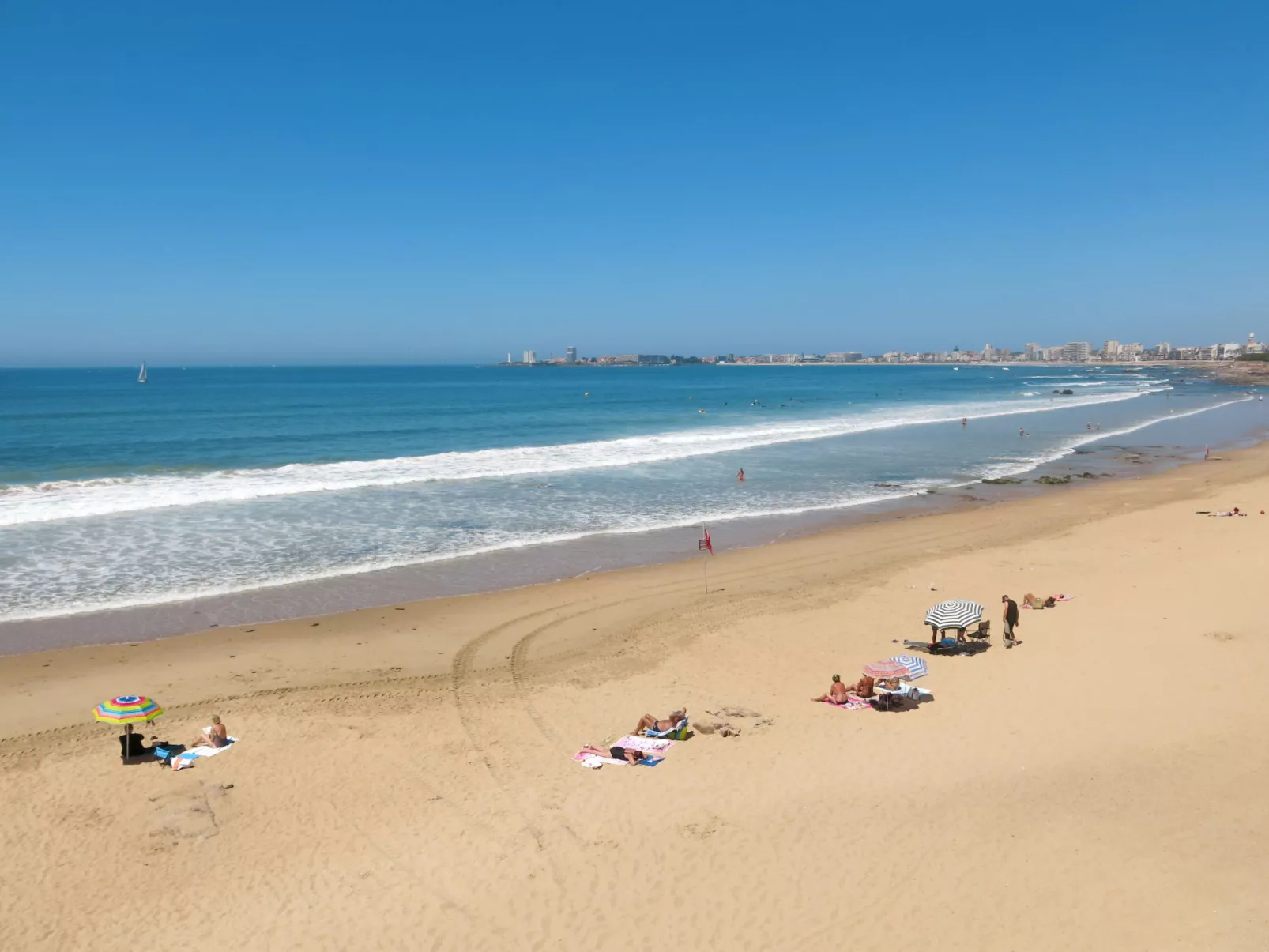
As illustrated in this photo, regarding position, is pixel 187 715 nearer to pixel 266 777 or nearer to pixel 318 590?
pixel 266 777

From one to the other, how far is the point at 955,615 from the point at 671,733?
228 inches

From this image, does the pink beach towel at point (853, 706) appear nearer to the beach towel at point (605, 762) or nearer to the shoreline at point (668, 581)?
the beach towel at point (605, 762)

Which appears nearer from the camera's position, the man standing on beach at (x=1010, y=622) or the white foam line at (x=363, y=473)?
the man standing on beach at (x=1010, y=622)

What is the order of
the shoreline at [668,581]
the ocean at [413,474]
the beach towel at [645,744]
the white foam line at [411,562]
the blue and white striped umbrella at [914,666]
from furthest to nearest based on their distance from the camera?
1. the ocean at [413,474]
2. the white foam line at [411,562]
3. the shoreline at [668,581]
4. the blue and white striped umbrella at [914,666]
5. the beach towel at [645,744]

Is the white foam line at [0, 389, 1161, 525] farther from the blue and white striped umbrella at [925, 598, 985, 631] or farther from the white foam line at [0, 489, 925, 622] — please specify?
the blue and white striped umbrella at [925, 598, 985, 631]

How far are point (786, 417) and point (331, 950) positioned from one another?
61.8 m

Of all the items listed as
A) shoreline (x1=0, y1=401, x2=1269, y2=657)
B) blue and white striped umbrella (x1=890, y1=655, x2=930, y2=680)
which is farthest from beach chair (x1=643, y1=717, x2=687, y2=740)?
shoreline (x1=0, y1=401, x2=1269, y2=657)

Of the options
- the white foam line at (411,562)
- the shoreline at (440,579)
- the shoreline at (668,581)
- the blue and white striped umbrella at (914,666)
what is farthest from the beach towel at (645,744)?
the white foam line at (411,562)

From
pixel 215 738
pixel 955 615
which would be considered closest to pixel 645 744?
pixel 215 738

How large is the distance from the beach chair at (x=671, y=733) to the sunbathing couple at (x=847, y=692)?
2.25m

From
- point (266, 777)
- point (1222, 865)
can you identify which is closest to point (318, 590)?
point (266, 777)

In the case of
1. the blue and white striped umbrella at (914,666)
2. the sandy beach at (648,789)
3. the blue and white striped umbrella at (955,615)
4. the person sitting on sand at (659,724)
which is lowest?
the sandy beach at (648,789)

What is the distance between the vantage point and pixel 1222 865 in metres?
7.40

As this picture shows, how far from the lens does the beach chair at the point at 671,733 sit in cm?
1016
